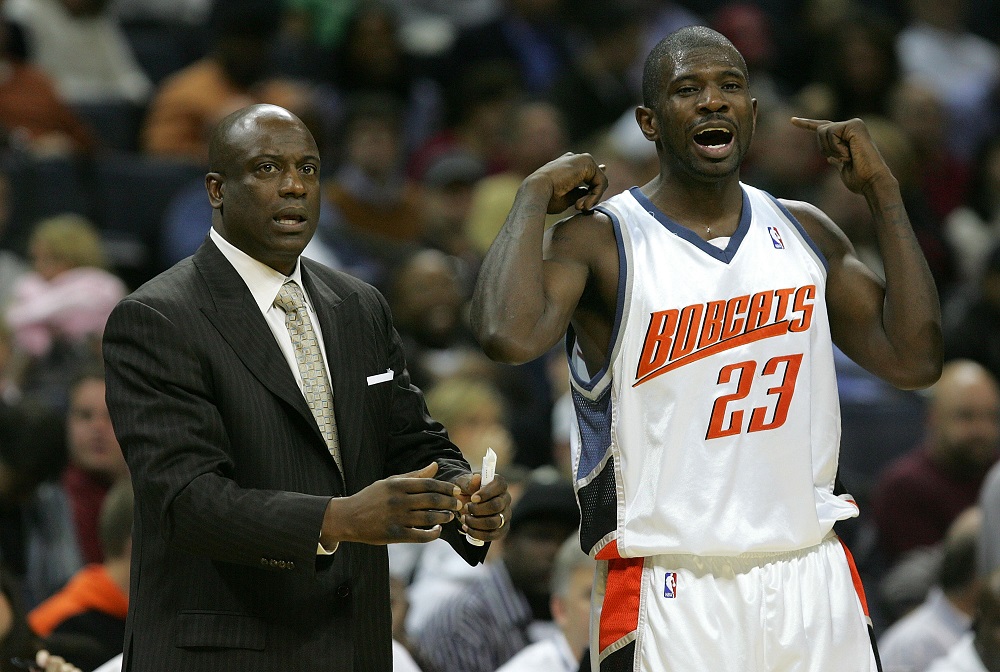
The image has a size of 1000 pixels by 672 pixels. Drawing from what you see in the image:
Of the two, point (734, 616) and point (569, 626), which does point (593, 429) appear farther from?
point (569, 626)

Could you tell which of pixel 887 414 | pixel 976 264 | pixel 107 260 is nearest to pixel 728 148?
pixel 887 414

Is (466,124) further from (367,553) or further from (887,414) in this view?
(367,553)

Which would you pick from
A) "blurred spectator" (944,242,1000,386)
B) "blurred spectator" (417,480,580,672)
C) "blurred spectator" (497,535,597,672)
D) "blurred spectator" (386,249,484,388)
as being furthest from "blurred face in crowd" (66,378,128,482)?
"blurred spectator" (944,242,1000,386)

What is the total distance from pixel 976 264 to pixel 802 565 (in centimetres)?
716

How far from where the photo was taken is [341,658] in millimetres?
3533

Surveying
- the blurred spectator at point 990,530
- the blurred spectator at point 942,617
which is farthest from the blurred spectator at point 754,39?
the blurred spectator at point 942,617

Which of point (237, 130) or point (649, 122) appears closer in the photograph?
point (237, 130)

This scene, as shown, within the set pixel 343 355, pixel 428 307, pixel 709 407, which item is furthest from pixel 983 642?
pixel 428 307

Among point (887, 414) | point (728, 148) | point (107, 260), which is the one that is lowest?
Result: point (887, 414)

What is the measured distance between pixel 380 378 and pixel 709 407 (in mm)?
792

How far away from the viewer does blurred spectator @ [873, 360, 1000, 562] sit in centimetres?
761

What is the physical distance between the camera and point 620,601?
369 cm

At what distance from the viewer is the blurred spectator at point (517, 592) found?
6.05 metres

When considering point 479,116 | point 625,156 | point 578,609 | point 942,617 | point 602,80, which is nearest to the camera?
point 578,609
